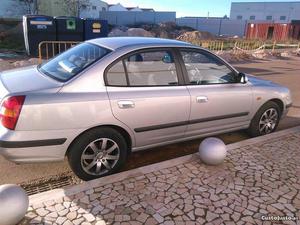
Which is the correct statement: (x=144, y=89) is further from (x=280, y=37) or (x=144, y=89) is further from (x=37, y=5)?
(x=280, y=37)

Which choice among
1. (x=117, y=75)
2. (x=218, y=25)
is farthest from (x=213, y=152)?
(x=218, y=25)

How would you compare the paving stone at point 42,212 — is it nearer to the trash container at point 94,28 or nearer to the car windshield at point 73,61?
the car windshield at point 73,61

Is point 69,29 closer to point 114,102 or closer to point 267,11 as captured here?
point 114,102

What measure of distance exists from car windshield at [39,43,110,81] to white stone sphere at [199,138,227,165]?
1.71 meters

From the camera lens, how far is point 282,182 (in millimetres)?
3570

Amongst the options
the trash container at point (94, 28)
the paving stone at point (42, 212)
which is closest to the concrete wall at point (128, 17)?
the trash container at point (94, 28)

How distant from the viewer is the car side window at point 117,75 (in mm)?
3370

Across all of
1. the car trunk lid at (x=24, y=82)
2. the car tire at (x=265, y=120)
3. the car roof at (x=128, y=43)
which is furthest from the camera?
the car tire at (x=265, y=120)

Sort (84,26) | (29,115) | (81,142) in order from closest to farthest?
(29,115) < (81,142) < (84,26)

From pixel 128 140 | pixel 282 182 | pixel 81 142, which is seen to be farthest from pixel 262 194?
pixel 81 142

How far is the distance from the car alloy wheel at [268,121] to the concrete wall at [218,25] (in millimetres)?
40784

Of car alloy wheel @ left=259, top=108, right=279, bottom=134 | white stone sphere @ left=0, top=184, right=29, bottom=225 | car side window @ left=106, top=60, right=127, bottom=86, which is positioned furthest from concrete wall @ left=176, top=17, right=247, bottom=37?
white stone sphere @ left=0, top=184, right=29, bottom=225

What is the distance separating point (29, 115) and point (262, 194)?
2611mm

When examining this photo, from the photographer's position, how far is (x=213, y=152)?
148 inches
